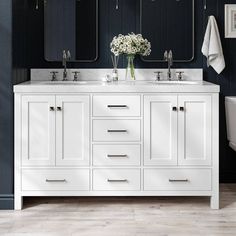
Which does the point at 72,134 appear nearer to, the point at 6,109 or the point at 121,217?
the point at 6,109

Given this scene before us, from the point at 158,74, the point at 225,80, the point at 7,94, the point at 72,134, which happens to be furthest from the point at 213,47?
the point at 7,94

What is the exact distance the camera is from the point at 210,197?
423 centimetres

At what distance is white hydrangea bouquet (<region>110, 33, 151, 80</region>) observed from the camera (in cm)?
450

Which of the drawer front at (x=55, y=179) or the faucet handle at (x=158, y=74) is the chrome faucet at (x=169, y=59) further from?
the drawer front at (x=55, y=179)

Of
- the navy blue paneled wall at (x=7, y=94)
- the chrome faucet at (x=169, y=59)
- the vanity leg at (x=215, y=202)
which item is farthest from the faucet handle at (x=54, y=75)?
the vanity leg at (x=215, y=202)

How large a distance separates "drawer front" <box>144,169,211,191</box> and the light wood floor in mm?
147

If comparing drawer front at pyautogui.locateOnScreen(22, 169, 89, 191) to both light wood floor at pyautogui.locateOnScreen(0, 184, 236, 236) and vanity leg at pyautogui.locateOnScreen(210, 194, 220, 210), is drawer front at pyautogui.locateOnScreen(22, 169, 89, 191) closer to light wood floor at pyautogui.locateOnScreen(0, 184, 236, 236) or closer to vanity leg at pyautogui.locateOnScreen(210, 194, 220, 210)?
light wood floor at pyautogui.locateOnScreen(0, 184, 236, 236)

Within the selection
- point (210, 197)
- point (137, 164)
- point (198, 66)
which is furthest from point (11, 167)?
point (198, 66)

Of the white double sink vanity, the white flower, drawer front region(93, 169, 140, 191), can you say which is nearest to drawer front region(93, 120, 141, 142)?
the white double sink vanity

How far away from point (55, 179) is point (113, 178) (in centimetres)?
41

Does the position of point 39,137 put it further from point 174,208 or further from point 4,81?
point 174,208

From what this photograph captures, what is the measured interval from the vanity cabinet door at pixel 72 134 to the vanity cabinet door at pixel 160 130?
1.39ft

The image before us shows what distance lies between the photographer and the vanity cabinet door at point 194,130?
4.05 m

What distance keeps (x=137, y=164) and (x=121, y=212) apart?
359 mm
